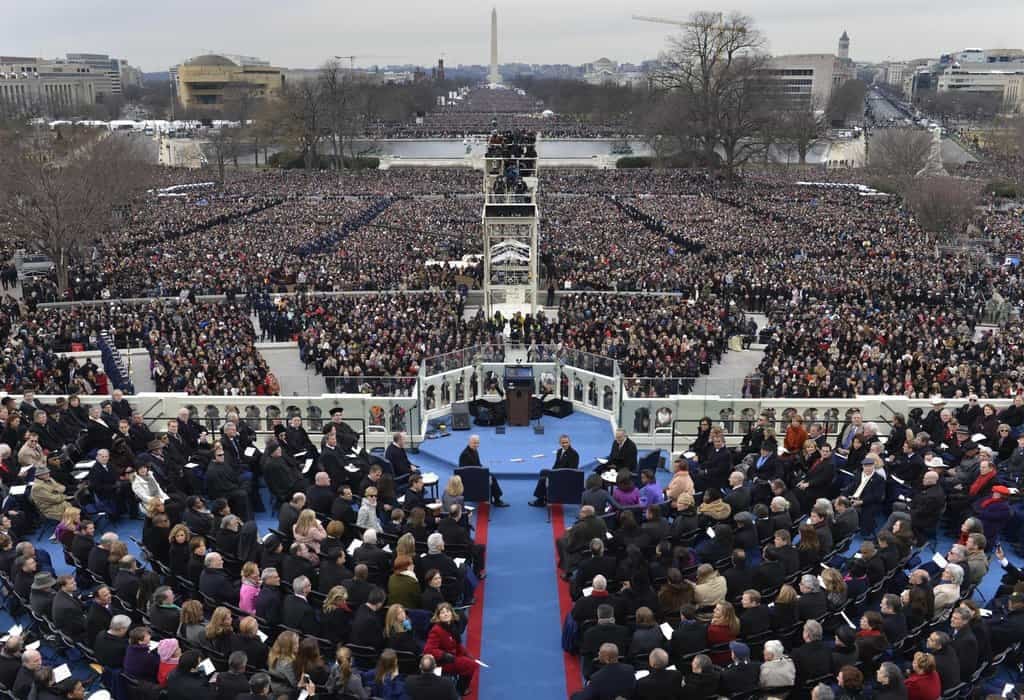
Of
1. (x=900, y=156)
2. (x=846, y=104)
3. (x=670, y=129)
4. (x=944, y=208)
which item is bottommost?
(x=944, y=208)

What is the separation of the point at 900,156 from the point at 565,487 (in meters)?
64.6

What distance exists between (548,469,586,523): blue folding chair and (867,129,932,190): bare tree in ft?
185

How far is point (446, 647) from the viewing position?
28.5ft

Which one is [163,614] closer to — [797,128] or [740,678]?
[740,678]

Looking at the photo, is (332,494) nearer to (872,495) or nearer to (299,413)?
(299,413)

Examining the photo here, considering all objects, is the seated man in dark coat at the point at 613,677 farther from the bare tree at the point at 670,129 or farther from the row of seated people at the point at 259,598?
the bare tree at the point at 670,129

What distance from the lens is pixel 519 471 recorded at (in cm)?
1499

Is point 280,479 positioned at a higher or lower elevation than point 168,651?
higher

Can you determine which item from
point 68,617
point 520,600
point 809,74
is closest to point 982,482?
point 520,600

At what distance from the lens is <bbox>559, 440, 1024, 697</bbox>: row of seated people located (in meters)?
8.55

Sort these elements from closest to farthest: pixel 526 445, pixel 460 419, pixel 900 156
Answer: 1. pixel 526 445
2. pixel 460 419
3. pixel 900 156

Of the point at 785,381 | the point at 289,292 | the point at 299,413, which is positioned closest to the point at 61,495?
the point at 299,413

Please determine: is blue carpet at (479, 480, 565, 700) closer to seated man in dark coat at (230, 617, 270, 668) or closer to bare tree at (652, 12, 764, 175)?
seated man in dark coat at (230, 617, 270, 668)

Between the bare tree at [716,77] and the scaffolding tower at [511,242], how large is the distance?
49.7 metres
